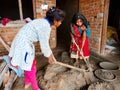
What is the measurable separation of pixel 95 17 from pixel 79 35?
3.74 ft

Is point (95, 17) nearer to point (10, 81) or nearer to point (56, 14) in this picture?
point (56, 14)

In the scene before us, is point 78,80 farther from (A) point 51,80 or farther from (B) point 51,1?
(B) point 51,1

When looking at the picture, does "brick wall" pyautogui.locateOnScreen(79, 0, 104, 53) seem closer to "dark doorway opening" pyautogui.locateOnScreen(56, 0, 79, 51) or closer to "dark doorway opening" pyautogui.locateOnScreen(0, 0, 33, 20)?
"dark doorway opening" pyautogui.locateOnScreen(56, 0, 79, 51)

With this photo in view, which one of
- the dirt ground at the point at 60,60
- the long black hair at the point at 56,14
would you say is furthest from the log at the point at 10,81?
the long black hair at the point at 56,14

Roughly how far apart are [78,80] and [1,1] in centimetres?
594

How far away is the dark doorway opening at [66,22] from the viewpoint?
4.80 meters

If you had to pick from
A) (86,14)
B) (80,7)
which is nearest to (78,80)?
(86,14)

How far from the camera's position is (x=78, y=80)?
2525 mm

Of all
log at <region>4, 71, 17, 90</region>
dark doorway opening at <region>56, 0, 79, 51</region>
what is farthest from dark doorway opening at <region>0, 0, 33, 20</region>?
log at <region>4, 71, 17, 90</region>

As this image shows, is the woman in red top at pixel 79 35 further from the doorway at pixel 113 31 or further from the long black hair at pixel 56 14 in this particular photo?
the doorway at pixel 113 31

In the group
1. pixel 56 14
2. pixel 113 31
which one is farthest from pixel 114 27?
pixel 56 14

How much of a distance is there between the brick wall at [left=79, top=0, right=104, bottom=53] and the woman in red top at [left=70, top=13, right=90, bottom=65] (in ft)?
3.08

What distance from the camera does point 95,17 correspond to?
12.4ft

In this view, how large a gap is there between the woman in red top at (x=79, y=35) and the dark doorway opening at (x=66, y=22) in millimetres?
1343
